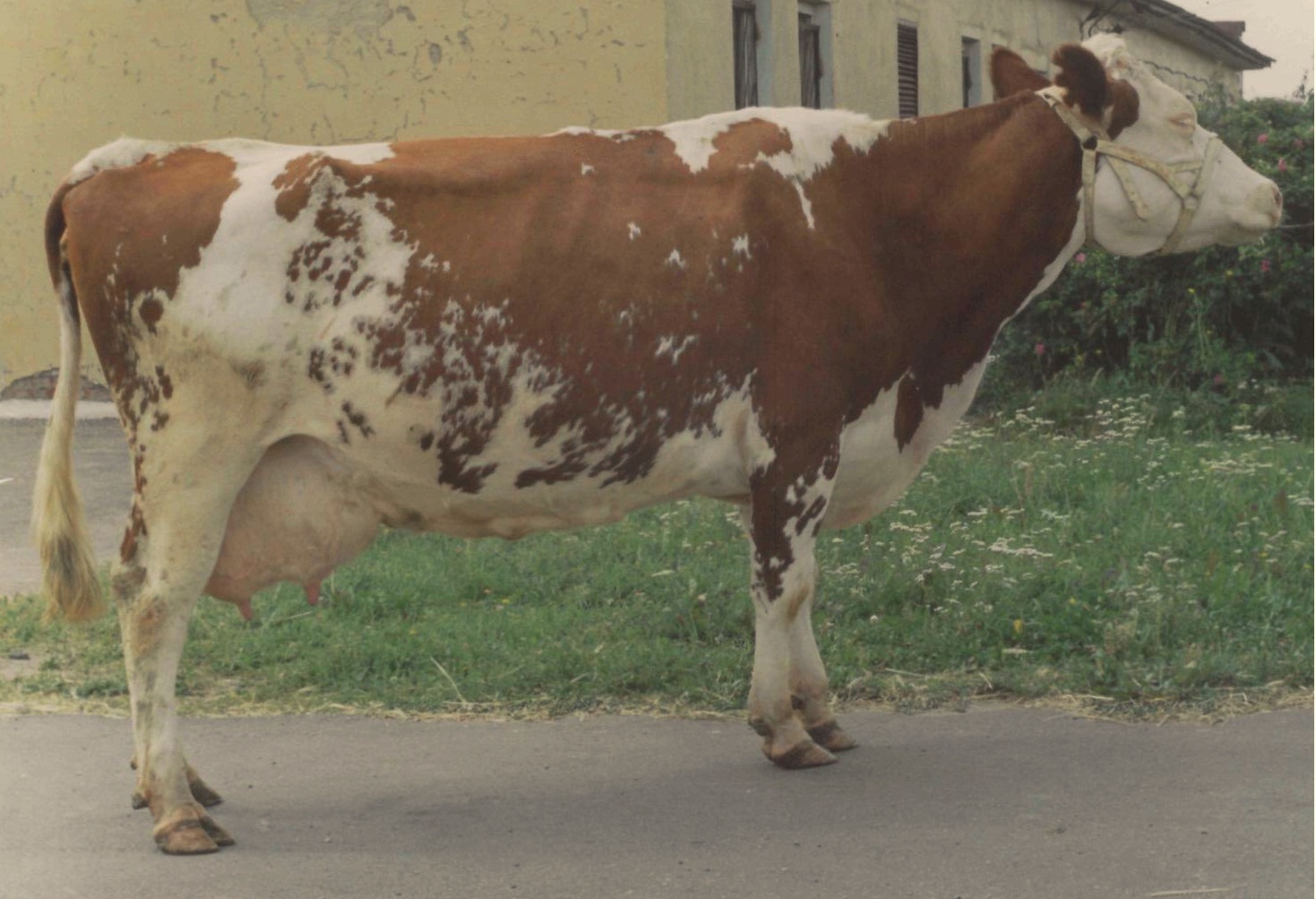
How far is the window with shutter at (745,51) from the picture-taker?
1505cm

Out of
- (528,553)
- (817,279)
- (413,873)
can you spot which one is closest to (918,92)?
(528,553)

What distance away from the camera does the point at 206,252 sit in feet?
16.3

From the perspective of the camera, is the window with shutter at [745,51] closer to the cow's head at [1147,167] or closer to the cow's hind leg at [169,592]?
the cow's head at [1147,167]

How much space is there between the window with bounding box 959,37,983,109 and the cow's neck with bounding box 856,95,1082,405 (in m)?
14.5

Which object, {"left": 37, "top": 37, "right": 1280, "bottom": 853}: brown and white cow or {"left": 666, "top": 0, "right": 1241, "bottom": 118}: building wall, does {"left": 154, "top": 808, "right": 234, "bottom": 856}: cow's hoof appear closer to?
{"left": 37, "top": 37, "right": 1280, "bottom": 853}: brown and white cow

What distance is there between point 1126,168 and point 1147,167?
0.25ft

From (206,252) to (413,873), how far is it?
1764mm

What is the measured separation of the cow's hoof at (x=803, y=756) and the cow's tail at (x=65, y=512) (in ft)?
6.75

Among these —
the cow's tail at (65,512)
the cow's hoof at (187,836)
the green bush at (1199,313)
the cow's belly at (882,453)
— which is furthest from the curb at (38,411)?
the cow's hoof at (187,836)

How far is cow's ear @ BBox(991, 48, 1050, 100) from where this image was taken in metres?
5.90

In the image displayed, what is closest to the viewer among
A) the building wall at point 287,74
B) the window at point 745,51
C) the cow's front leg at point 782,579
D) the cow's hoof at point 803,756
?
the cow's front leg at point 782,579

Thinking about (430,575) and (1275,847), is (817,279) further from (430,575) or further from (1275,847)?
(430,575)

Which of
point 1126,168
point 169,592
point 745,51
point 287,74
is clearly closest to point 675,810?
point 169,592

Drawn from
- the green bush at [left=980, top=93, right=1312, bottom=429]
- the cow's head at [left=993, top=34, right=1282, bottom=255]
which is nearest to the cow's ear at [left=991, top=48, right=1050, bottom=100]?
the cow's head at [left=993, top=34, right=1282, bottom=255]
